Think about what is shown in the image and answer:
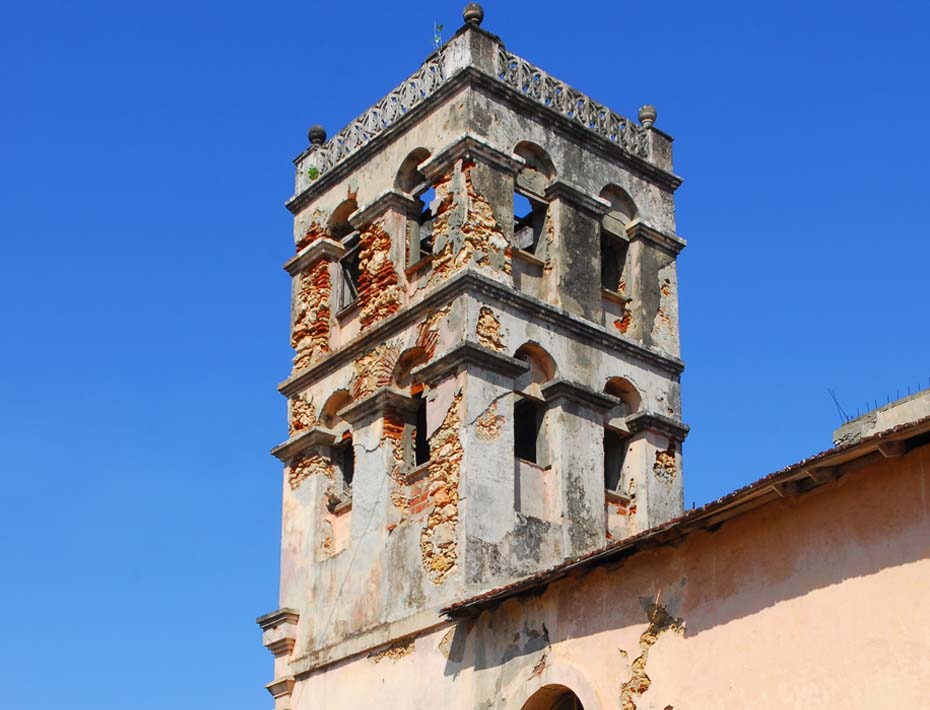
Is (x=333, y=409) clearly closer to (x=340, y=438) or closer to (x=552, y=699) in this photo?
(x=340, y=438)

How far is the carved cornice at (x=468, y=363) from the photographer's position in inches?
709

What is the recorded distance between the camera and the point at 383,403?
19.1 meters

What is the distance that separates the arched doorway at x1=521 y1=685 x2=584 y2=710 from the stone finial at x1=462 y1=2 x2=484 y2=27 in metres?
9.00

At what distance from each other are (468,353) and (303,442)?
3584 mm

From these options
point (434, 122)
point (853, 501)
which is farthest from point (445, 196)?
point (853, 501)

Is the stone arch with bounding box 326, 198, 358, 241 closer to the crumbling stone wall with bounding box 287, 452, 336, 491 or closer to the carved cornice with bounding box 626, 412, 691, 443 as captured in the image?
the crumbling stone wall with bounding box 287, 452, 336, 491

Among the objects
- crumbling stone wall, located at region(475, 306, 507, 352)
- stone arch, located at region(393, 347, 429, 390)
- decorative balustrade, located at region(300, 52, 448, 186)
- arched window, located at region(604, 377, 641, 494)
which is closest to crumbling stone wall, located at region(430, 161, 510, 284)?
crumbling stone wall, located at region(475, 306, 507, 352)

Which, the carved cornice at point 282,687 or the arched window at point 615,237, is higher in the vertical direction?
the arched window at point 615,237

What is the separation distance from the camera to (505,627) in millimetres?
15930

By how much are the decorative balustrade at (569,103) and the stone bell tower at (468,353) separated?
31mm

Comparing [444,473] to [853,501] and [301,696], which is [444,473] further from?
[853,501]

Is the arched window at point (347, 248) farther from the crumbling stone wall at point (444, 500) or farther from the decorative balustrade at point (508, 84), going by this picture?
the crumbling stone wall at point (444, 500)

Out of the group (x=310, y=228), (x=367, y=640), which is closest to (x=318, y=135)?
(x=310, y=228)

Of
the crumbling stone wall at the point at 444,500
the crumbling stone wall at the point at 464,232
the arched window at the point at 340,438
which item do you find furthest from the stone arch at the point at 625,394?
the arched window at the point at 340,438
